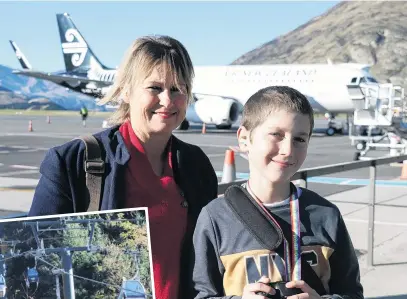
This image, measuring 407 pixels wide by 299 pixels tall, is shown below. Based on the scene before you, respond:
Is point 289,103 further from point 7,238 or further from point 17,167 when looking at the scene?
point 17,167

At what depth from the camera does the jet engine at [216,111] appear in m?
26.9

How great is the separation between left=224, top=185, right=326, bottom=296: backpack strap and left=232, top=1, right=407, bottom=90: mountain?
128 m

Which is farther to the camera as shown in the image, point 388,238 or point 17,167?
point 17,167

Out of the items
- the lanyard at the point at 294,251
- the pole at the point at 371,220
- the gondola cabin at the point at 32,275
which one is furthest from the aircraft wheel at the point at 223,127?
the gondola cabin at the point at 32,275

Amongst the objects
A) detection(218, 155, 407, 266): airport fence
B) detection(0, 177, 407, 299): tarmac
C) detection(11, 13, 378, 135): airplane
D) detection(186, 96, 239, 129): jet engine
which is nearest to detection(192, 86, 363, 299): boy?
detection(218, 155, 407, 266): airport fence

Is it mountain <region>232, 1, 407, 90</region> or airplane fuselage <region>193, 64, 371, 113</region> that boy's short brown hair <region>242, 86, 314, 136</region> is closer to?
airplane fuselage <region>193, 64, 371, 113</region>

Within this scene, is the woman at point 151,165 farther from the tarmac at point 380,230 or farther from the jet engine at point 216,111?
the jet engine at point 216,111

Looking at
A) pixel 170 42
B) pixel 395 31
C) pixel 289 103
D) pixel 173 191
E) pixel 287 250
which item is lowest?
pixel 287 250

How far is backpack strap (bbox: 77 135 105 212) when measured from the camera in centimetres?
194

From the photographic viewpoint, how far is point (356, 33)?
16825cm

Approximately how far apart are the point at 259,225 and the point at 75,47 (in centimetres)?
3936

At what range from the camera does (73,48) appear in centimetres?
3972

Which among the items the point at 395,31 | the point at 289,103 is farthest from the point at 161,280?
the point at 395,31

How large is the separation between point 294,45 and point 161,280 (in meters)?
199
